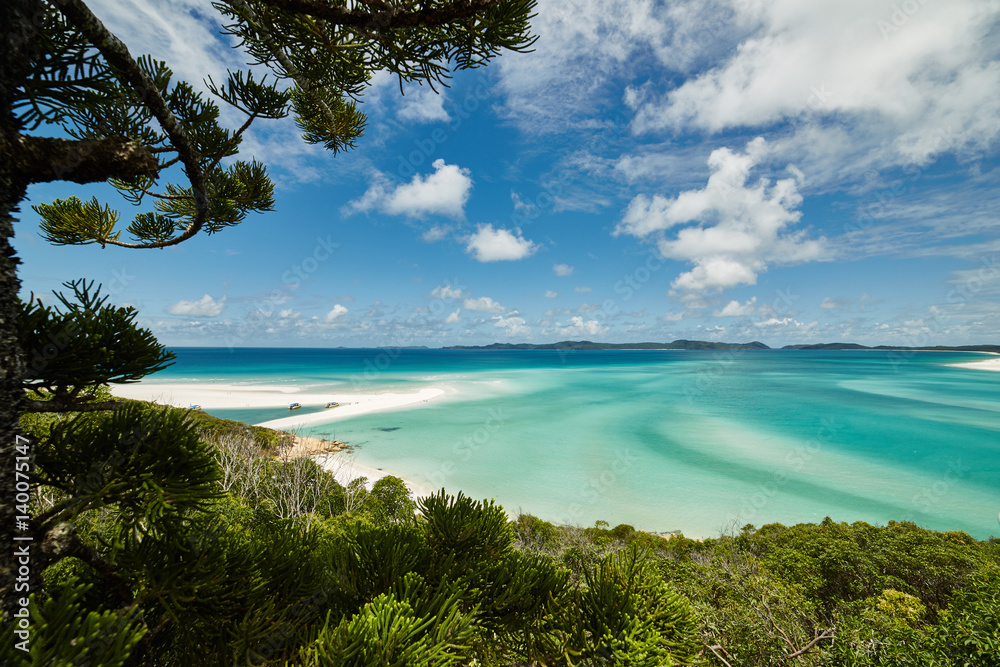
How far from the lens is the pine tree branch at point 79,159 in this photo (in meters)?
0.76

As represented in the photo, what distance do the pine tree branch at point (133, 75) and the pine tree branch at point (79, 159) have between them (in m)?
0.35

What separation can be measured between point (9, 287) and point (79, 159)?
0.31m

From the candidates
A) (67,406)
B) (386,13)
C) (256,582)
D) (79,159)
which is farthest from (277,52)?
(256,582)

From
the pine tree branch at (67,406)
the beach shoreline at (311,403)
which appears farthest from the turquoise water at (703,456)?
the pine tree branch at (67,406)

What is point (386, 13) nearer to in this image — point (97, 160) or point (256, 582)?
point (97, 160)

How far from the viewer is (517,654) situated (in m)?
1.22

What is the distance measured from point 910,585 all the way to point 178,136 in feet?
30.9

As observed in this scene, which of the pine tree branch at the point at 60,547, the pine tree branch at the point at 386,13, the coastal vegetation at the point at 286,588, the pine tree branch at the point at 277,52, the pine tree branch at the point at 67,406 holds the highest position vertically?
the pine tree branch at the point at 277,52

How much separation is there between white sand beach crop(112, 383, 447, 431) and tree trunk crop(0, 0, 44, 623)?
25075 millimetres

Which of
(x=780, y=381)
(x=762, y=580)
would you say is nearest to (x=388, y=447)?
(x=762, y=580)

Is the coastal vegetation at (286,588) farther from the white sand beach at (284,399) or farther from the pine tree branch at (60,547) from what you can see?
the white sand beach at (284,399)

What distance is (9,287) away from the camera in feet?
2.38

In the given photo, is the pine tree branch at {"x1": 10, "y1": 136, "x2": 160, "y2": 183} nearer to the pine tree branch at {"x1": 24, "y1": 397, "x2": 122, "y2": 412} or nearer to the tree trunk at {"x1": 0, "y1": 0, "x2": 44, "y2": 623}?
the tree trunk at {"x1": 0, "y1": 0, "x2": 44, "y2": 623}

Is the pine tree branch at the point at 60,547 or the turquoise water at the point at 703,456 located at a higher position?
the pine tree branch at the point at 60,547
